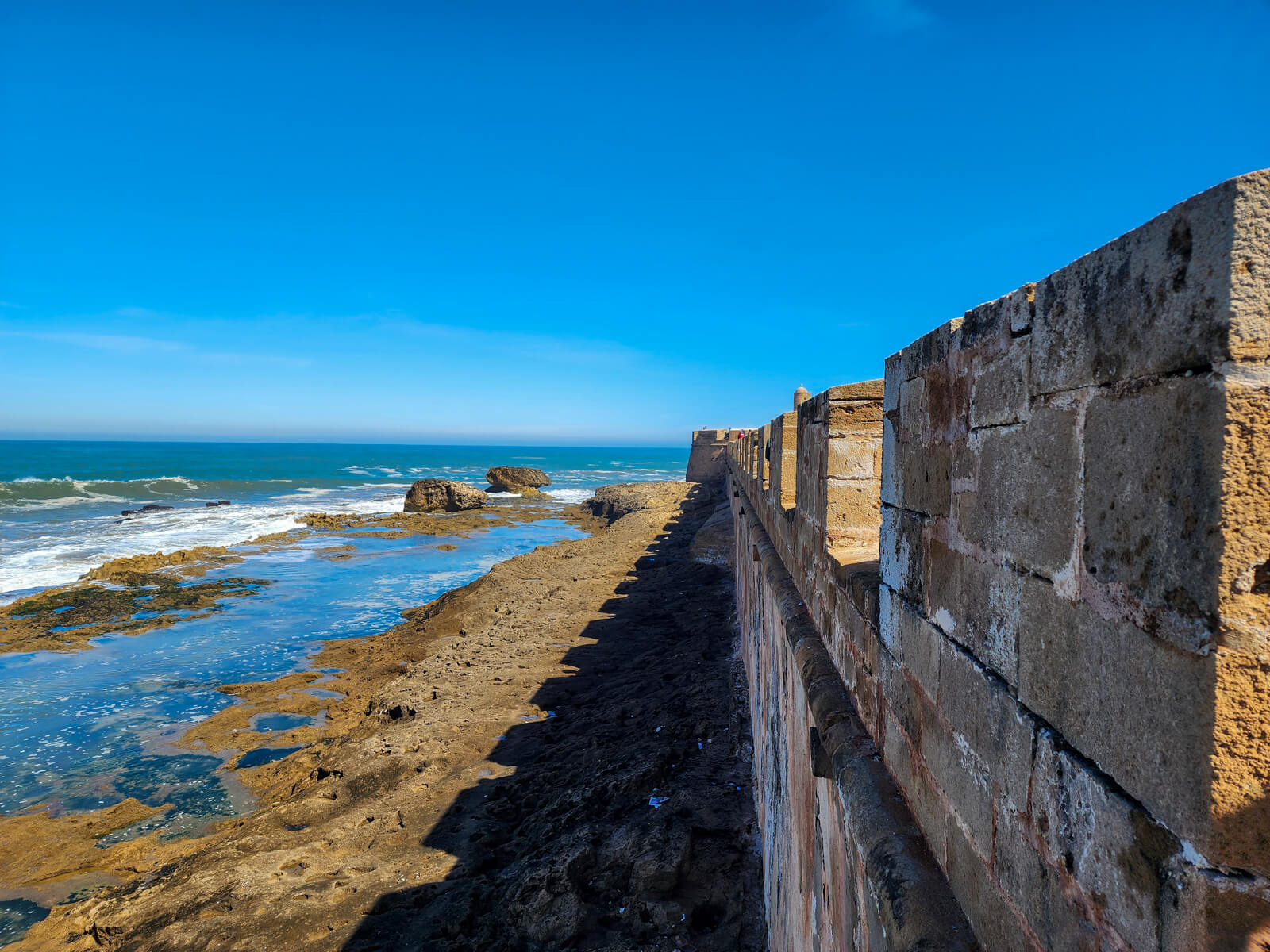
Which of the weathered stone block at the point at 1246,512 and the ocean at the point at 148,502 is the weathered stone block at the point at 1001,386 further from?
the ocean at the point at 148,502

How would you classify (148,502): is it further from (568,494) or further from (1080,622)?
(1080,622)

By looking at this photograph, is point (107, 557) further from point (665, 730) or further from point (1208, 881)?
point (1208, 881)

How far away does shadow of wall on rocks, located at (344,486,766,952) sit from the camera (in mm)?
4301

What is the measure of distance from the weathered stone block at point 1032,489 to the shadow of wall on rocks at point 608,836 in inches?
148

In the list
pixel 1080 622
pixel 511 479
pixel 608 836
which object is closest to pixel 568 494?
pixel 511 479

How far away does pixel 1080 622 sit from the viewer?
1071mm

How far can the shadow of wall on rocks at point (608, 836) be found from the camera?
14.1 ft

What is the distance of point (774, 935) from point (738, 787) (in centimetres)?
183

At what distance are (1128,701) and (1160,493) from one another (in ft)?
0.96

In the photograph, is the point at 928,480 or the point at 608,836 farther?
the point at 608,836

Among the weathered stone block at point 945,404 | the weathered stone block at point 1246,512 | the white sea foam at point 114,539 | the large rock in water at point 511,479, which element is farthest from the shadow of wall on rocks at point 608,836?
the large rock in water at point 511,479

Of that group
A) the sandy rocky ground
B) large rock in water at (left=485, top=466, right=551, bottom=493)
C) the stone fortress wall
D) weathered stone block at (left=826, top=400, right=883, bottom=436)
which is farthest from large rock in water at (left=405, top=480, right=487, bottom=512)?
the stone fortress wall

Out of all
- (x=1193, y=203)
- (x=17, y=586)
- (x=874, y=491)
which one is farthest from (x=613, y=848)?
(x=17, y=586)

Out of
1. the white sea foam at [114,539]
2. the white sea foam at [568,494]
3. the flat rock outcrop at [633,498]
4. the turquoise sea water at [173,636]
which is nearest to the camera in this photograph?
the turquoise sea water at [173,636]
